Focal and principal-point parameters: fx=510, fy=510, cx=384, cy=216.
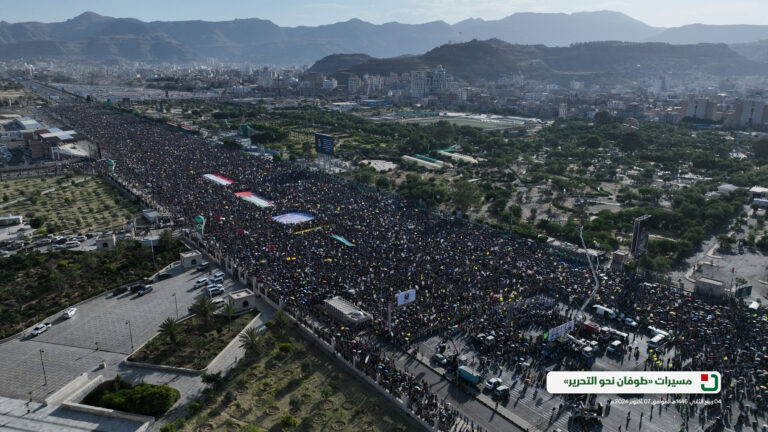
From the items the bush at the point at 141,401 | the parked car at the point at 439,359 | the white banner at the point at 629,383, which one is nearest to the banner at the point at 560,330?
the white banner at the point at 629,383

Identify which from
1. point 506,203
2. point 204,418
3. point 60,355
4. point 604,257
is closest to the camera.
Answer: point 204,418

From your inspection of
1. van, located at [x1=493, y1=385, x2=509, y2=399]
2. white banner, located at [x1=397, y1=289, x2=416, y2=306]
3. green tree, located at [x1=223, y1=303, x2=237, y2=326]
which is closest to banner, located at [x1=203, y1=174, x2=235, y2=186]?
green tree, located at [x1=223, y1=303, x2=237, y2=326]

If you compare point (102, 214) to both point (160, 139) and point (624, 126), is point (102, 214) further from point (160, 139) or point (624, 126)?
point (624, 126)

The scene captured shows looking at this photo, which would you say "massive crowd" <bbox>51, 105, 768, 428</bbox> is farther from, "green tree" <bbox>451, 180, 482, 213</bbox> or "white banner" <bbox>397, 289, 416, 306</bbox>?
"green tree" <bbox>451, 180, 482, 213</bbox>

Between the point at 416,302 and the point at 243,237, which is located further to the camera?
the point at 243,237

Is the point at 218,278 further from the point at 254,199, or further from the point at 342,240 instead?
the point at 254,199

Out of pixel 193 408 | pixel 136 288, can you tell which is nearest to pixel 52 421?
pixel 193 408

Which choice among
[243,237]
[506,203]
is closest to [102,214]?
[243,237]

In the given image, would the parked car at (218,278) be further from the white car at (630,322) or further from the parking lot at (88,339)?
the white car at (630,322)
